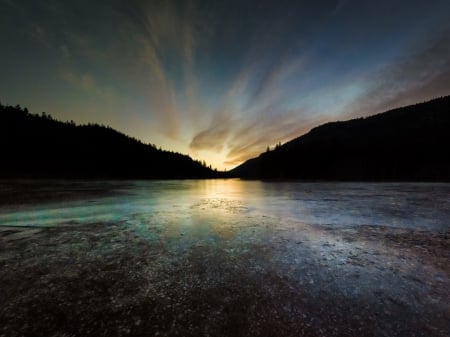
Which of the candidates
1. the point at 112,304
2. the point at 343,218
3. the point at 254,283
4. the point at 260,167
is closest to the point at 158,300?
the point at 112,304

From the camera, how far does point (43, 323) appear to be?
3.15m

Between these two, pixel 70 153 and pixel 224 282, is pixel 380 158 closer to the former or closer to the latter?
pixel 224 282

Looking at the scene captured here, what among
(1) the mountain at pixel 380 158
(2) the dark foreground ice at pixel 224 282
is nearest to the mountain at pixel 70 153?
(1) the mountain at pixel 380 158

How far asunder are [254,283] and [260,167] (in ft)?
402

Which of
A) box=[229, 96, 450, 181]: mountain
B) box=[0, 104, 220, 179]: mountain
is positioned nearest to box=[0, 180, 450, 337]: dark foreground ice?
box=[229, 96, 450, 181]: mountain

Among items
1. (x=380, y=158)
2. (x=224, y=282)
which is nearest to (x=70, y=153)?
(x=224, y=282)

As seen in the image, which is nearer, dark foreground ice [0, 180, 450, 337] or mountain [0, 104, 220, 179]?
dark foreground ice [0, 180, 450, 337]

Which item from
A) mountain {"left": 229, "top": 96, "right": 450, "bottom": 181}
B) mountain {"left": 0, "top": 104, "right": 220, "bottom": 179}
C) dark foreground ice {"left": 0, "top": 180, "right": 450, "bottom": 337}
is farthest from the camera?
mountain {"left": 0, "top": 104, "right": 220, "bottom": 179}

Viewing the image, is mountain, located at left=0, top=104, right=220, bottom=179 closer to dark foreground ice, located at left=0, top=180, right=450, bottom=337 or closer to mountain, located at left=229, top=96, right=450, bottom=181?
mountain, located at left=229, top=96, right=450, bottom=181

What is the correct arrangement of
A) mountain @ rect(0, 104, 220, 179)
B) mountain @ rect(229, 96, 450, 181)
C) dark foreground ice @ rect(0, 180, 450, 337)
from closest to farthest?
dark foreground ice @ rect(0, 180, 450, 337) → mountain @ rect(229, 96, 450, 181) → mountain @ rect(0, 104, 220, 179)

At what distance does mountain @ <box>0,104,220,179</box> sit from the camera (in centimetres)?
10806

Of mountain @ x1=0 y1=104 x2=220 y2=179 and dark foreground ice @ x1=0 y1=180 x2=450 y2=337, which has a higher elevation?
mountain @ x1=0 y1=104 x2=220 y2=179

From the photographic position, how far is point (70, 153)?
419ft

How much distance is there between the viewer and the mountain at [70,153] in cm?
10806
